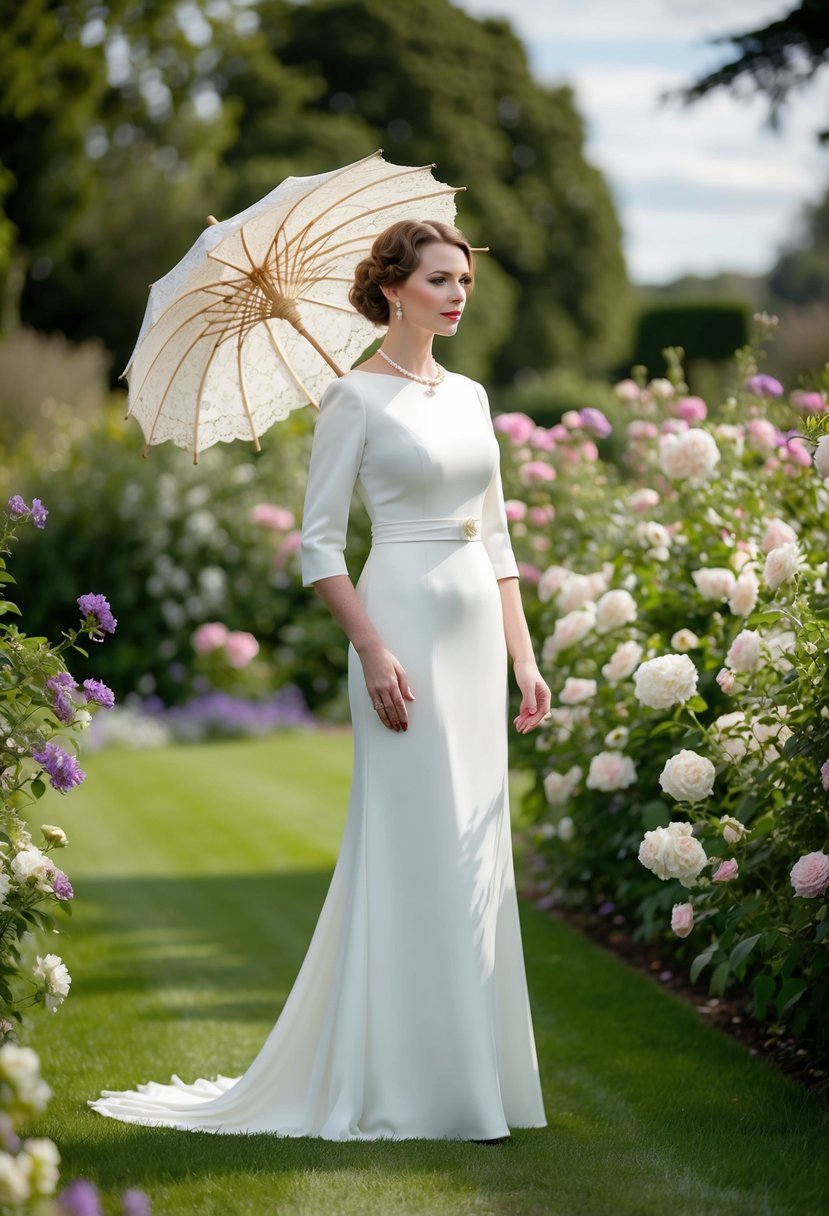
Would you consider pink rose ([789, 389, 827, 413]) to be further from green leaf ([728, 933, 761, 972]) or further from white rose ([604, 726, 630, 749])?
green leaf ([728, 933, 761, 972])

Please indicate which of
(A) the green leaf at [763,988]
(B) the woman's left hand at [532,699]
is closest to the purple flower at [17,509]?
(B) the woman's left hand at [532,699]

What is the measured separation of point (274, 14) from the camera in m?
31.4

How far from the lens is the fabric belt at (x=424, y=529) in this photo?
11.1 feet

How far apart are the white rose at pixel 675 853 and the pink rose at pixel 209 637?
8.43m

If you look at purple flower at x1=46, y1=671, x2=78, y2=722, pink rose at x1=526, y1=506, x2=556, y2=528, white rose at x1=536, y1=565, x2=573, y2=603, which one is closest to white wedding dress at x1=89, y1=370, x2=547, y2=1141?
purple flower at x1=46, y1=671, x2=78, y2=722

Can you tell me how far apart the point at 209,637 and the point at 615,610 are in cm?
713

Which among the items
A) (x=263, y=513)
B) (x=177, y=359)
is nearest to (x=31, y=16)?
(x=263, y=513)

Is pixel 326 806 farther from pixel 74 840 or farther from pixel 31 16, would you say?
pixel 31 16

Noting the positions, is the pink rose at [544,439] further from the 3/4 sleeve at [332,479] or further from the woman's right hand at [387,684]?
the woman's right hand at [387,684]

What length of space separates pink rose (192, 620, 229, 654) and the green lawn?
3.75 meters

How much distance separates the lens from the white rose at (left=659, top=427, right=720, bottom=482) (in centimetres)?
486

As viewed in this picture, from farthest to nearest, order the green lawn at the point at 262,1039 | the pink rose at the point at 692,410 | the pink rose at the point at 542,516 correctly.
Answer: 1. the pink rose at the point at 542,516
2. the pink rose at the point at 692,410
3. the green lawn at the point at 262,1039

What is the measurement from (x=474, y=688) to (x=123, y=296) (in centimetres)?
2404

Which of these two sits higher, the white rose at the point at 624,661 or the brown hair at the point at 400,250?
the brown hair at the point at 400,250
